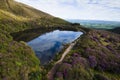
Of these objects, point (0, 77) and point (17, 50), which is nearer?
point (0, 77)

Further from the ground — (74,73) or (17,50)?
(17,50)

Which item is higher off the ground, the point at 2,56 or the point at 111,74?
the point at 2,56

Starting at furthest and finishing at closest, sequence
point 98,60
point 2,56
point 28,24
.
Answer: point 28,24 → point 98,60 → point 2,56

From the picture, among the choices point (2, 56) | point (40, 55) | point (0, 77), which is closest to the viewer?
point (0, 77)

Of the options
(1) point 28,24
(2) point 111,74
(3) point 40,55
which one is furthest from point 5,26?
(2) point 111,74

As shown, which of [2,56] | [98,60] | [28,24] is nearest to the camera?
[2,56]

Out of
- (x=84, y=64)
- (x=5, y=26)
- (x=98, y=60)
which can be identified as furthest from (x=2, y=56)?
(x=5, y=26)

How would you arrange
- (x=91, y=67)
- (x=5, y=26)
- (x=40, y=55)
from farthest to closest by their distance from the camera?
(x=5, y=26) → (x=40, y=55) → (x=91, y=67)

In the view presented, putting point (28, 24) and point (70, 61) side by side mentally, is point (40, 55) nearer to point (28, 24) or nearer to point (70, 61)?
point (70, 61)

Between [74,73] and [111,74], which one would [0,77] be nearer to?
[74,73]
